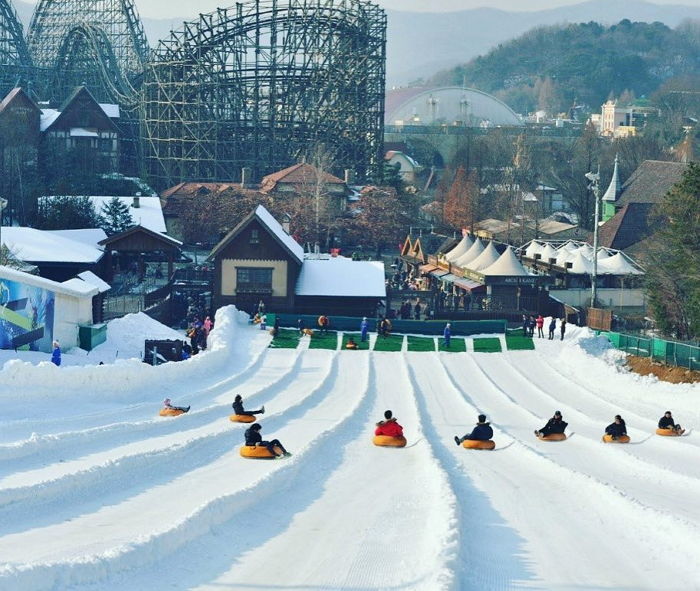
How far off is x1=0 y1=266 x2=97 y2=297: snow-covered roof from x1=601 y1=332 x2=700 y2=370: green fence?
13109 millimetres

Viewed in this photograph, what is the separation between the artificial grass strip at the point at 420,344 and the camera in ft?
118

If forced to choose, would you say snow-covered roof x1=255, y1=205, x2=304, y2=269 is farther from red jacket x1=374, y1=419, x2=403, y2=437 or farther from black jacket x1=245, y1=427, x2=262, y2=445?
black jacket x1=245, y1=427, x2=262, y2=445

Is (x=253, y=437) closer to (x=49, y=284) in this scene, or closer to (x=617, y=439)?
(x=617, y=439)

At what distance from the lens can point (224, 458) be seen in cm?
1816

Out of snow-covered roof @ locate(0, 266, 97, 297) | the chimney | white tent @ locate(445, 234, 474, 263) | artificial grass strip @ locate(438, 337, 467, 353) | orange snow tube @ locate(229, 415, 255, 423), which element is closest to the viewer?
orange snow tube @ locate(229, 415, 255, 423)

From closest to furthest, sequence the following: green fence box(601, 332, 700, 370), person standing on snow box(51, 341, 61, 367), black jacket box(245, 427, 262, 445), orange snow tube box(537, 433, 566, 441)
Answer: black jacket box(245, 427, 262, 445) < orange snow tube box(537, 433, 566, 441) < person standing on snow box(51, 341, 61, 367) < green fence box(601, 332, 700, 370)

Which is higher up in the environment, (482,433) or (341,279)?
(341,279)

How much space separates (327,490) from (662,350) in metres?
16.4

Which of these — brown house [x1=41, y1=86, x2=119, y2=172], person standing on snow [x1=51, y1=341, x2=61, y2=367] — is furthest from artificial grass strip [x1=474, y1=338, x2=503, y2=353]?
brown house [x1=41, y1=86, x2=119, y2=172]

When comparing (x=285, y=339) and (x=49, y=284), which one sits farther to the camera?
(x=285, y=339)

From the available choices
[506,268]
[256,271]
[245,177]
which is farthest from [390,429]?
[245,177]

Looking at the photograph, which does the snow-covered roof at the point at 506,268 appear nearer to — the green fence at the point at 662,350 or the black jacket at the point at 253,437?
the green fence at the point at 662,350

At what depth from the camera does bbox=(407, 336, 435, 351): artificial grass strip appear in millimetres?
35875

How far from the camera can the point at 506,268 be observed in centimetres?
4325
